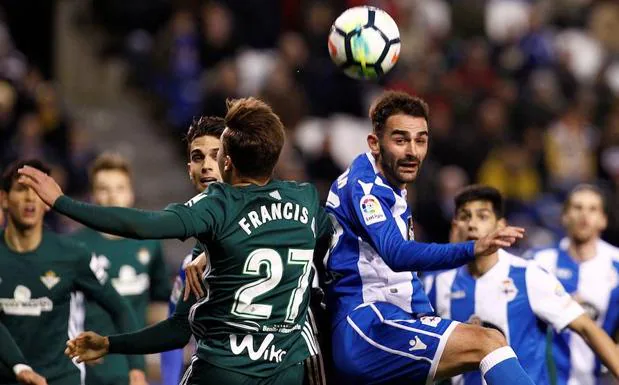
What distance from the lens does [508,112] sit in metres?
17.1

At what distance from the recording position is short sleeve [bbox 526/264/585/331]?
7.84 meters

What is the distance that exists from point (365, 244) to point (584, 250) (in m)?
3.46

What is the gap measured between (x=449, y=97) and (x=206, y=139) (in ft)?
32.2

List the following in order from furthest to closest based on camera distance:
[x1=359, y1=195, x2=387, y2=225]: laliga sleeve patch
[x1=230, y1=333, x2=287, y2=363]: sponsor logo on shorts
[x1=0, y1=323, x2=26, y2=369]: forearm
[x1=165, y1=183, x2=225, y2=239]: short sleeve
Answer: [x1=0, y1=323, x2=26, y2=369]: forearm, [x1=359, y1=195, x2=387, y2=225]: laliga sleeve patch, [x1=230, y1=333, x2=287, y2=363]: sponsor logo on shorts, [x1=165, y1=183, x2=225, y2=239]: short sleeve

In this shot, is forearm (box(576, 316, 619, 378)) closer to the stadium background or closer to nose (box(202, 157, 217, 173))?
nose (box(202, 157, 217, 173))

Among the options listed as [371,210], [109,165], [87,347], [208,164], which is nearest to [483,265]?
[371,210]

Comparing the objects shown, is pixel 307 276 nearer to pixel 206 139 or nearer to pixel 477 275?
pixel 206 139

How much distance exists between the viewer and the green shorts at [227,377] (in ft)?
20.3

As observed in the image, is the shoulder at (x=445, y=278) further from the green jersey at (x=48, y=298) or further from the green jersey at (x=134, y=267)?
the green jersey at (x=134, y=267)

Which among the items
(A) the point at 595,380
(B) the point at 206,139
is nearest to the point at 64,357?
(B) the point at 206,139

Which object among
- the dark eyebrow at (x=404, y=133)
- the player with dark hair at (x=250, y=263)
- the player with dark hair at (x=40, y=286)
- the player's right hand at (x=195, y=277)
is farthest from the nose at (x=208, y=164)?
the player with dark hair at (x=40, y=286)

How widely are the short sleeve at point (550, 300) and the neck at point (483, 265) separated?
0.86ft

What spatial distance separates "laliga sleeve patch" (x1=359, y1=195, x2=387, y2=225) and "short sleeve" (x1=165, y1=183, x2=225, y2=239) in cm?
85

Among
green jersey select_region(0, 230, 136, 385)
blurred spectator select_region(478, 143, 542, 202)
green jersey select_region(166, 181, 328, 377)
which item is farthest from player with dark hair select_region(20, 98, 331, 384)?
blurred spectator select_region(478, 143, 542, 202)
